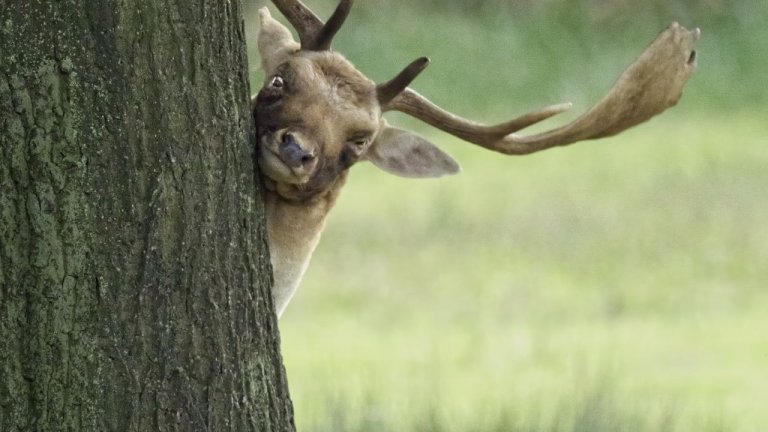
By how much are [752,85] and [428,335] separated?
9195 millimetres

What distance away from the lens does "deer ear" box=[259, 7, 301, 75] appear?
4.46m

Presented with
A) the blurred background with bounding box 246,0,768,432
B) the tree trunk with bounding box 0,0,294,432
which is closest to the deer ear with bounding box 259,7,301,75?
the tree trunk with bounding box 0,0,294,432

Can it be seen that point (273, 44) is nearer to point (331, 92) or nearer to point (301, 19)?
point (301, 19)

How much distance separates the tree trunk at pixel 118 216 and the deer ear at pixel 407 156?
1027mm

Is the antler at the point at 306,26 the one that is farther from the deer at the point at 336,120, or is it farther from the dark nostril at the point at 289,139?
the dark nostril at the point at 289,139

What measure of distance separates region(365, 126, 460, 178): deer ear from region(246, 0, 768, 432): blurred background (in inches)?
88.5

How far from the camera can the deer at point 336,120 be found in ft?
13.5

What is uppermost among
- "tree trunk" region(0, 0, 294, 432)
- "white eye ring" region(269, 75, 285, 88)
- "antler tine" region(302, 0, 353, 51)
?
"antler tine" region(302, 0, 353, 51)

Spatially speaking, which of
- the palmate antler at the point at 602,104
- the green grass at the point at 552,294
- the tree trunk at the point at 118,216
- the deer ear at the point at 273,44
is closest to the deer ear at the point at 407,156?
the palmate antler at the point at 602,104

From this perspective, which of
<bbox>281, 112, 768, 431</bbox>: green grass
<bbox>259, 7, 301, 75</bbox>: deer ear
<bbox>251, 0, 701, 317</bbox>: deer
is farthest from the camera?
<bbox>281, 112, 768, 431</bbox>: green grass

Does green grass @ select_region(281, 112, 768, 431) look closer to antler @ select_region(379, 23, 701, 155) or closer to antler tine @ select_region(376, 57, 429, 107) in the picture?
antler @ select_region(379, 23, 701, 155)

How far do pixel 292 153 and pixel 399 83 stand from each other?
527 millimetres

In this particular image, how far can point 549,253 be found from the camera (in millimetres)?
14000

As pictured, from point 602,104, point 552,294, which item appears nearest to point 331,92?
point 602,104
